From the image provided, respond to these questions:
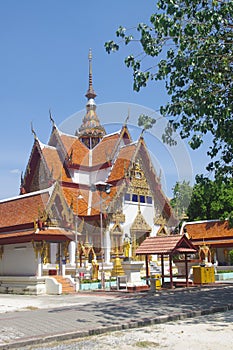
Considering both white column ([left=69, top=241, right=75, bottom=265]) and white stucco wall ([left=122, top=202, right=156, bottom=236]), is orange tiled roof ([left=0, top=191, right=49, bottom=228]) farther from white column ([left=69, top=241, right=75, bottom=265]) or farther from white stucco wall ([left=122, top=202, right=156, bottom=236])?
white stucco wall ([left=122, top=202, right=156, bottom=236])

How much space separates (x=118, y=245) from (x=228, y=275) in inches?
→ 252

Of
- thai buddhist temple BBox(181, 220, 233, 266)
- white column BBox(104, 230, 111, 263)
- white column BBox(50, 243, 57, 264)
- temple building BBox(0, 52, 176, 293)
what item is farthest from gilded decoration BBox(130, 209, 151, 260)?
white column BBox(50, 243, 57, 264)

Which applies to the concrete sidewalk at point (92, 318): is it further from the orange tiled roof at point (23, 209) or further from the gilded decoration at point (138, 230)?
the gilded decoration at point (138, 230)

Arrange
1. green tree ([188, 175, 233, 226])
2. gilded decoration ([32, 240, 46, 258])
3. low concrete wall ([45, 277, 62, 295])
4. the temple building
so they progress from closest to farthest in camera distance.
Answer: low concrete wall ([45, 277, 62, 295]) → gilded decoration ([32, 240, 46, 258]) → the temple building → green tree ([188, 175, 233, 226])

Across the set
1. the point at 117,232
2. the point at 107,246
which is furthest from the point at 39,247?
the point at 117,232

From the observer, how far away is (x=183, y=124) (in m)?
10.5

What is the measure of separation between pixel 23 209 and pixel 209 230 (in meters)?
14.3

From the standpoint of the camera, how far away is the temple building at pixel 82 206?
1914 cm

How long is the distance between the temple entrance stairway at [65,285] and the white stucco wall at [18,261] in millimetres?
1034

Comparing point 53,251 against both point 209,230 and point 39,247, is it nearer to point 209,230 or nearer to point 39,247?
point 39,247

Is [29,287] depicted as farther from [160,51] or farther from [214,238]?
[214,238]

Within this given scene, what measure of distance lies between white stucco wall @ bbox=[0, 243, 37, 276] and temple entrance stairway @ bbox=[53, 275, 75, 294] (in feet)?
3.39

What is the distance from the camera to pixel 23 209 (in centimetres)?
2061

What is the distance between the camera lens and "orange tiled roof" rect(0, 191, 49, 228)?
19.6 meters
